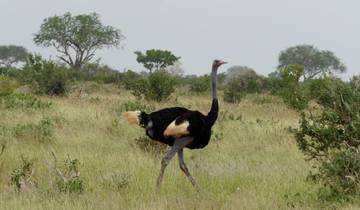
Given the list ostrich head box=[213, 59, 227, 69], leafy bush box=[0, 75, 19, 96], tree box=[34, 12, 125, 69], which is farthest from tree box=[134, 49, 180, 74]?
ostrich head box=[213, 59, 227, 69]

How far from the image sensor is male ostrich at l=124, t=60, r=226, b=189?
5.80m

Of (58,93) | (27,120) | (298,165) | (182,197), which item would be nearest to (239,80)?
(58,93)

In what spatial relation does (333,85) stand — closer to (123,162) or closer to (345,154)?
(345,154)

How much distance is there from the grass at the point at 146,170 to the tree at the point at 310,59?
1929 inches

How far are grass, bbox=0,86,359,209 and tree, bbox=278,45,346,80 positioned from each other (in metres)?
49.0

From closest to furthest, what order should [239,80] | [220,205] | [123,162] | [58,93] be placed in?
[220,205]
[123,162]
[58,93]
[239,80]

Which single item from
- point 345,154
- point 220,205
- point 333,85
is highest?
point 333,85

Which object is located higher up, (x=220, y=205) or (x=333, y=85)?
(x=333, y=85)

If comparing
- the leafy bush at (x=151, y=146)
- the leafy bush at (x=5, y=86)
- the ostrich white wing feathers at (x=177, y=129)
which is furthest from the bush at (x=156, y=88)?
the ostrich white wing feathers at (x=177, y=129)

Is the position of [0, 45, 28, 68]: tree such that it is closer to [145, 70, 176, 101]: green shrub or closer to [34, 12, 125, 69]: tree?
[34, 12, 125, 69]: tree

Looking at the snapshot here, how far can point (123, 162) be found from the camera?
7078mm

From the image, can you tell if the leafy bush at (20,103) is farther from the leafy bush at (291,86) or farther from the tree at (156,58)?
the tree at (156,58)

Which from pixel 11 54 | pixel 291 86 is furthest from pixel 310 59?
pixel 291 86

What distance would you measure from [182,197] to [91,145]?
3.54 metres
